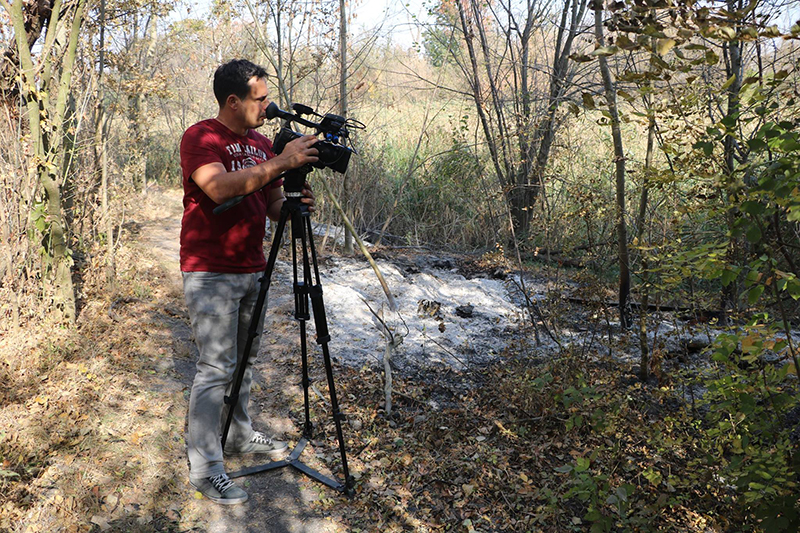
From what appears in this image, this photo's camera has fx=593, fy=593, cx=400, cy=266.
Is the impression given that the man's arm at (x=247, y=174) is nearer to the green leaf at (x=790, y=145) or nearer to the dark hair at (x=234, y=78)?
the dark hair at (x=234, y=78)

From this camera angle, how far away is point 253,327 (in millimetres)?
2900

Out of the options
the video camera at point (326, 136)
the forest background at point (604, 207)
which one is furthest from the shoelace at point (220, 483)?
the video camera at point (326, 136)

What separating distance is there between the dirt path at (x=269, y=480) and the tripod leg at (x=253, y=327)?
34 cm

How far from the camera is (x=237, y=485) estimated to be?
10.00ft

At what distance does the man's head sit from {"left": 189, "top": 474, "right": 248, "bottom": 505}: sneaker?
1.72 m

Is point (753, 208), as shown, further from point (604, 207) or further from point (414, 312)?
point (414, 312)

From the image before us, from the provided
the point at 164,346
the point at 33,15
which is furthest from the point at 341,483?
the point at 33,15

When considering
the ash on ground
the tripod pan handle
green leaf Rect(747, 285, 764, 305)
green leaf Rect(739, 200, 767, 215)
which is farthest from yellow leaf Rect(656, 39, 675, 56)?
the ash on ground

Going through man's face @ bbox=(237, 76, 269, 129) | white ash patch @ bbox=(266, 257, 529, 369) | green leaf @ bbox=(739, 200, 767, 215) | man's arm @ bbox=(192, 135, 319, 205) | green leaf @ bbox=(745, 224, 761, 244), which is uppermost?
man's face @ bbox=(237, 76, 269, 129)

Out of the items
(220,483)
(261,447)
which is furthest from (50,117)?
(220,483)

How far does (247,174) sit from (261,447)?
64.8 inches

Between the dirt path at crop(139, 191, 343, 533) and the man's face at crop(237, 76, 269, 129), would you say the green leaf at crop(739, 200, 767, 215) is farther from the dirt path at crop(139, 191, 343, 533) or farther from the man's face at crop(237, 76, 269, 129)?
the dirt path at crop(139, 191, 343, 533)

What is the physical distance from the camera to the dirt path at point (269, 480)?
9.33 feet

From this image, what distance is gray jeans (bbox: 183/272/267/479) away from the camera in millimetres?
2736
